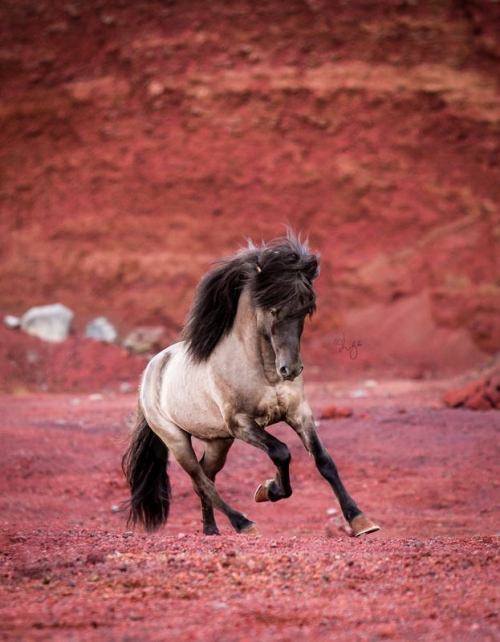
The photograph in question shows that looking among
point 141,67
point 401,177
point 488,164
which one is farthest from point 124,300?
point 488,164

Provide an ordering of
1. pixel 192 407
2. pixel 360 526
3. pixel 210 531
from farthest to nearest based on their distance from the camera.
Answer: pixel 210 531 < pixel 192 407 < pixel 360 526

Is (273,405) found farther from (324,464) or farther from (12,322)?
(12,322)

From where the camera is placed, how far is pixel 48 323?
21.3 metres

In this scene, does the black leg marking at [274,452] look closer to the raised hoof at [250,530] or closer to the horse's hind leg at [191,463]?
the raised hoof at [250,530]

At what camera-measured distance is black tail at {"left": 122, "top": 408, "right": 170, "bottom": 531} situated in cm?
827

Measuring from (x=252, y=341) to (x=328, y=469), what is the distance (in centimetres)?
99

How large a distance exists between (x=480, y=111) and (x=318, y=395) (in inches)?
330

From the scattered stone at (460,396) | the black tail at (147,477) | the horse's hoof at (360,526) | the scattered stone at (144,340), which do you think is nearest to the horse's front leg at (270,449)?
the horse's hoof at (360,526)

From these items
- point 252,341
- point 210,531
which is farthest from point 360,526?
point 210,531

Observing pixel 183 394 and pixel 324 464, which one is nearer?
pixel 324 464

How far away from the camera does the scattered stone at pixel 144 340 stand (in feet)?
68.7

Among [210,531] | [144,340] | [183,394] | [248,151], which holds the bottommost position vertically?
[144,340]

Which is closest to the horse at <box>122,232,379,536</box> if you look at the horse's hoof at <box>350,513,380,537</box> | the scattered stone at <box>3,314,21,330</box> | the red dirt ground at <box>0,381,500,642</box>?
the horse's hoof at <box>350,513,380,537</box>

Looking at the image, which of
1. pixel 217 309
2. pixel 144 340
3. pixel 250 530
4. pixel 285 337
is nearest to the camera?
pixel 285 337
